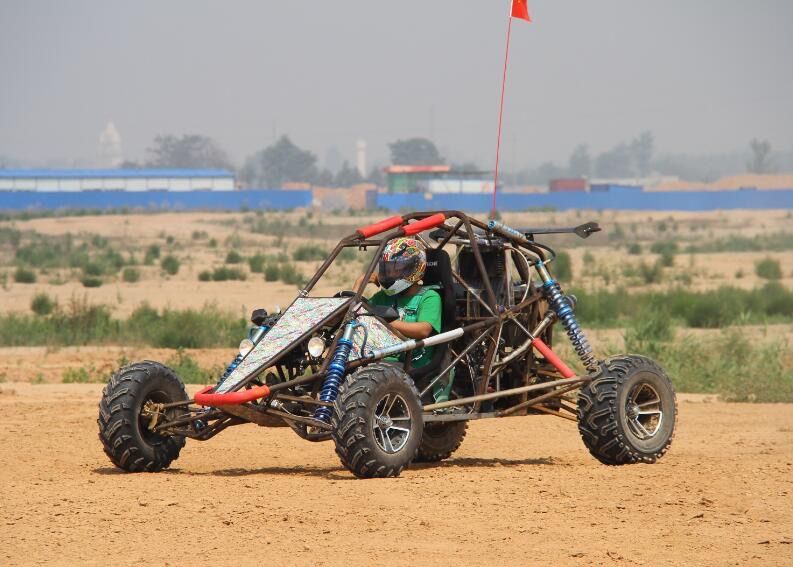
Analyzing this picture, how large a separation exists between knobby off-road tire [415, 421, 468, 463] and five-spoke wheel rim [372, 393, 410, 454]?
172cm

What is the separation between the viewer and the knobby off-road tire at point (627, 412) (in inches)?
453

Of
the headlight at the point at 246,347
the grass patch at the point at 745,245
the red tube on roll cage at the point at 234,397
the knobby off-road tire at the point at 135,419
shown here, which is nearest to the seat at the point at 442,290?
the headlight at the point at 246,347

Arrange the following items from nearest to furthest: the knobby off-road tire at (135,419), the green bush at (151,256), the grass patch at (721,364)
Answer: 1. the knobby off-road tire at (135,419)
2. the grass patch at (721,364)
3. the green bush at (151,256)

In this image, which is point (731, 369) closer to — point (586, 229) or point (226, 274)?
point (586, 229)

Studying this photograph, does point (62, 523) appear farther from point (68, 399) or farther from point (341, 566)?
point (68, 399)

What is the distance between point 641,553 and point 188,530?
2.64 m

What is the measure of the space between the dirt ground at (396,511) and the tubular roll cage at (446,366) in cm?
45

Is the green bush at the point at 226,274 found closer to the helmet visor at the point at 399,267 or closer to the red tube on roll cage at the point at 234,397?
the helmet visor at the point at 399,267

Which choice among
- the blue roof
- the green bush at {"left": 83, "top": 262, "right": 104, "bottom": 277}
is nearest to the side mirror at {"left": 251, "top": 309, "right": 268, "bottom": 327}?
the green bush at {"left": 83, "top": 262, "right": 104, "bottom": 277}

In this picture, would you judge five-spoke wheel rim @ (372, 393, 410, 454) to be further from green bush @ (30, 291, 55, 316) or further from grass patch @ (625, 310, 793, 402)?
green bush @ (30, 291, 55, 316)

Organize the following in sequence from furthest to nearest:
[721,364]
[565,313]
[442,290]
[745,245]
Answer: [745,245]
[721,364]
[565,313]
[442,290]

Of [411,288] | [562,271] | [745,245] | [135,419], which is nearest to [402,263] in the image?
[411,288]

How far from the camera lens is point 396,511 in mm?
8984

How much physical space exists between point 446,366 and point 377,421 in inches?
51.9
